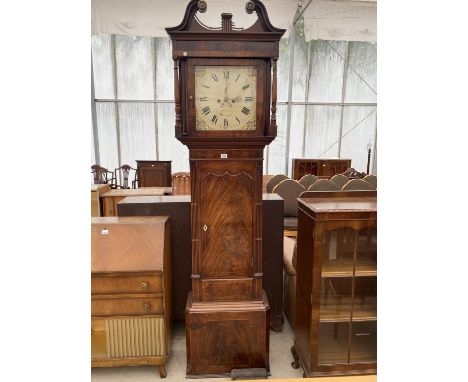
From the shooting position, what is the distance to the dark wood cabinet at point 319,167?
267 inches

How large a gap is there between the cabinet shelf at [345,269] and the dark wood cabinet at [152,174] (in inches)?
180

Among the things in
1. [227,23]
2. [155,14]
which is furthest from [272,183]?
[155,14]

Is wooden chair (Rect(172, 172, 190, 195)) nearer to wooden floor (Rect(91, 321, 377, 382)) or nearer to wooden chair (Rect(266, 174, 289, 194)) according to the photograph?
wooden chair (Rect(266, 174, 289, 194))

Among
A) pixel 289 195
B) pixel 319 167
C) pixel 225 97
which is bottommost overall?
pixel 289 195

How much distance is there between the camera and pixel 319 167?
685 cm

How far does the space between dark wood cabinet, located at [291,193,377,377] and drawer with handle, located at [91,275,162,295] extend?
82 centimetres

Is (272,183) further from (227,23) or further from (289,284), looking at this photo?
(227,23)

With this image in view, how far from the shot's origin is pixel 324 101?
7.71 m

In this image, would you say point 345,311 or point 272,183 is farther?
point 272,183

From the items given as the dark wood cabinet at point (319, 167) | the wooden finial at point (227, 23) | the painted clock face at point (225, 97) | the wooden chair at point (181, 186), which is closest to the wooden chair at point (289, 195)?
the wooden chair at point (181, 186)

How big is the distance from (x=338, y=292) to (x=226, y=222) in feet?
2.29

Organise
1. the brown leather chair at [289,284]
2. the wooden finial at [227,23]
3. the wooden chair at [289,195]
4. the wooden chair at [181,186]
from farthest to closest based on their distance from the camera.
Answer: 1. the wooden chair at [181,186]
2. the wooden chair at [289,195]
3. the brown leather chair at [289,284]
4. the wooden finial at [227,23]

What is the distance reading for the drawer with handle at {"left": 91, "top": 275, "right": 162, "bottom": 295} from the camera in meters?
1.80

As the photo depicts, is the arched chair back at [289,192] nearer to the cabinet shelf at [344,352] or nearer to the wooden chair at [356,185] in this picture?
the wooden chair at [356,185]
